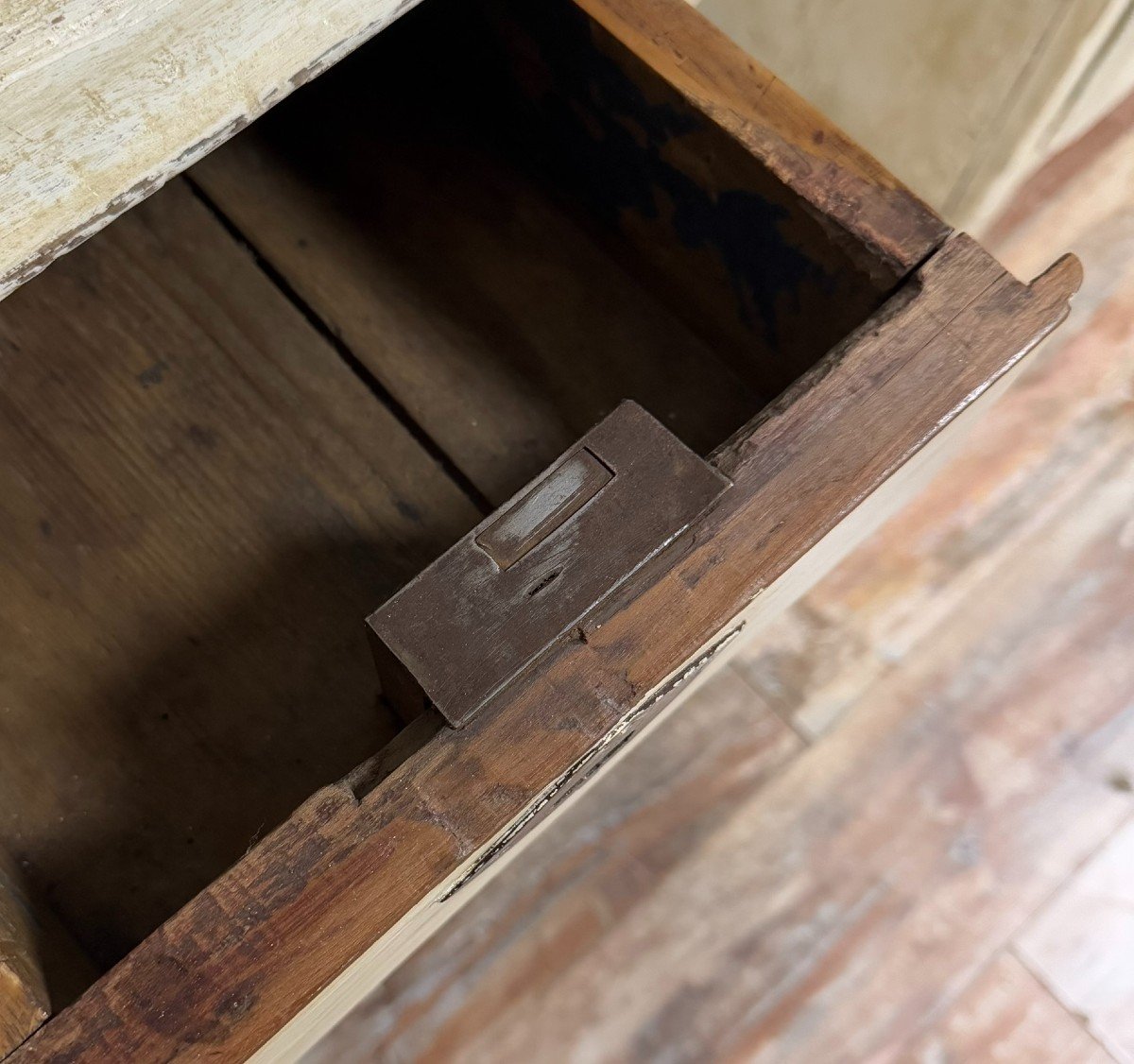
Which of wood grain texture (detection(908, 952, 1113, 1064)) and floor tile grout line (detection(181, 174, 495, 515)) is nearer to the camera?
floor tile grout line (detection(181, 174, 495, 515))

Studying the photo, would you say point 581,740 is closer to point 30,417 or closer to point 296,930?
point 296,930

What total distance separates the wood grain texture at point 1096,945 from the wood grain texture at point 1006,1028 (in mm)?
11

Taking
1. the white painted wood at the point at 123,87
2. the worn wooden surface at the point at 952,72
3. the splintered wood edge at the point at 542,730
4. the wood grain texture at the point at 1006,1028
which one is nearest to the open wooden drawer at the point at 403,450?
the splintered wood edge at the point at 542,730

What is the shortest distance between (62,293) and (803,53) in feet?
1.90

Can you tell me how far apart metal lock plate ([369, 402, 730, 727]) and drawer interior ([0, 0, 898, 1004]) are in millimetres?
156

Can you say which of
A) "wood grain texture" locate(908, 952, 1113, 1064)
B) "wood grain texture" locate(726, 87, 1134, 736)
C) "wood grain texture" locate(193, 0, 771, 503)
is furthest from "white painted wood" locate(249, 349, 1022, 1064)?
"wood grain texture" locate(908, 952, 1113, 1064)

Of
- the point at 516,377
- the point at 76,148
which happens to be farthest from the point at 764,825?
the point at 76,148

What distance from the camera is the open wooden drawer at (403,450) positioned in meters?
0.42

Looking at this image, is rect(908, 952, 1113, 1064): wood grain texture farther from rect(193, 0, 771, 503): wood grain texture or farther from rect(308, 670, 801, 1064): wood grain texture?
rect(193, 0, 771, 503): wood grain texture

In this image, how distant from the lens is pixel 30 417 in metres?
0.66

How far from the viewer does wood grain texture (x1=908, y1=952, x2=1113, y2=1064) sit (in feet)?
2.77

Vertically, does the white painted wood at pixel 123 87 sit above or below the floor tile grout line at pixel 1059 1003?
above

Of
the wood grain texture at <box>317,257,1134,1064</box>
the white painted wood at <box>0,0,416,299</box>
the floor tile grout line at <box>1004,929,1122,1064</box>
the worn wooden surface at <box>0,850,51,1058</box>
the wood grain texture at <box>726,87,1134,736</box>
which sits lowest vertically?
the floor tile grout line at <box>1004,929,1122,1064</box>

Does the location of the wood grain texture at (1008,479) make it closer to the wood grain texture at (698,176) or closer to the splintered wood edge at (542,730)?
the wood grain texture at (698,176)
